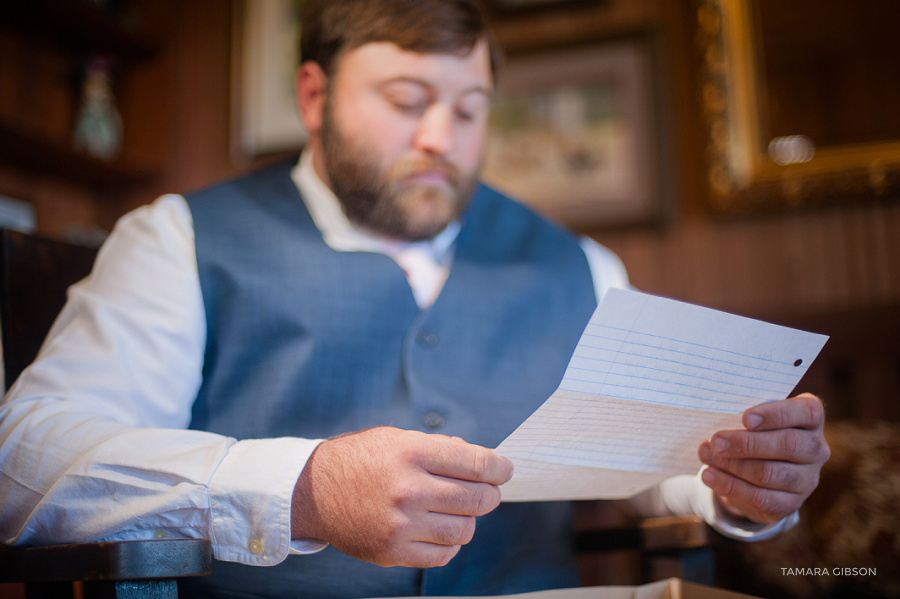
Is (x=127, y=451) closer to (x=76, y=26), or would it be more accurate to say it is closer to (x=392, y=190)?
(x=392, y=190)

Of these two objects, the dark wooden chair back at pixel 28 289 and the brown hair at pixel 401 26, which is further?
the brown hair at pixel 401 26

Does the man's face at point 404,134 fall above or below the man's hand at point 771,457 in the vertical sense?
above

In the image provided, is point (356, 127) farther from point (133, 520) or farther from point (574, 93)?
point (574, 93)

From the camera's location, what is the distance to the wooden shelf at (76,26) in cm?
194

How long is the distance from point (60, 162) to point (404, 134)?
1.30 meters

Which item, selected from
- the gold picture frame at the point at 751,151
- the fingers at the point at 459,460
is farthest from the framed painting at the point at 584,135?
the fingers at the point at 459,460

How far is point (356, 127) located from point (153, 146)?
137cm

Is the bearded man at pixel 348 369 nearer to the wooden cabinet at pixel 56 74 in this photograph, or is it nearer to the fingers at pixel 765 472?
the fingers at pixel 765 472

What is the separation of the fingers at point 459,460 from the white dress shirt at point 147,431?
0.45ft

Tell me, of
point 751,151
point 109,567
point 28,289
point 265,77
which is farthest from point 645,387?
point 265,77

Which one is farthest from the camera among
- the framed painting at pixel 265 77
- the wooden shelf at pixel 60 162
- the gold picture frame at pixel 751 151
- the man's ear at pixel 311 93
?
the framed painting at pixel 265 77

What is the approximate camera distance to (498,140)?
1.98 metres

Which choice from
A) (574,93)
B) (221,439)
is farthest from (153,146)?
(221,439)

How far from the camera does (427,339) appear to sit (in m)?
1.05
